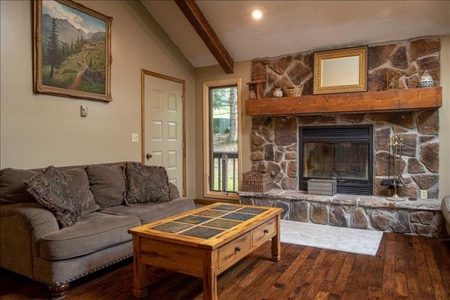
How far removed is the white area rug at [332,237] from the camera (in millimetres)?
3424

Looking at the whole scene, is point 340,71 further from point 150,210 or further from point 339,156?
point 150,210

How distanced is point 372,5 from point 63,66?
3508mm

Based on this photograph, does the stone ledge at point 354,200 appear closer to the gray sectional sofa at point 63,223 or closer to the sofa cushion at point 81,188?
the gray sectional sofa at point 63,223

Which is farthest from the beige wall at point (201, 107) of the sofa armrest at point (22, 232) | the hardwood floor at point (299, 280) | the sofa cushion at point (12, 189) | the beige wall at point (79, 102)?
the sofa armrest at point (22, 232)

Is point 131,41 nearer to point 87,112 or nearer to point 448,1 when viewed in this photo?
point 87,112

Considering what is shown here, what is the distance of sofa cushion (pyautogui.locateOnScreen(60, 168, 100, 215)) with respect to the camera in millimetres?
3086

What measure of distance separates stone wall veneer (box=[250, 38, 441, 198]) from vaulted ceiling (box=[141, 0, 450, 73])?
17 cm

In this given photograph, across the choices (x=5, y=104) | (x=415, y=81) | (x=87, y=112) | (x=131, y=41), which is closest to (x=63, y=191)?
(x=5, y=104)

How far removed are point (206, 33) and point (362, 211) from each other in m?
3.08

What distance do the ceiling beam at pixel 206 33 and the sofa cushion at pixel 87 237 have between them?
2.73 meters

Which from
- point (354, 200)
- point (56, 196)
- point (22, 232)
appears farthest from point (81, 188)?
point (354, 200)

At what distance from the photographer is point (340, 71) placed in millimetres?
4488

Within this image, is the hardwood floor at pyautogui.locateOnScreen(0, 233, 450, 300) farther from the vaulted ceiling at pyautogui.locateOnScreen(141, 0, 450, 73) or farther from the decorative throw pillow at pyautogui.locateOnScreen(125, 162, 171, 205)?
the vaulted ceiling at pyautogui.locateOnScreen(141, 0, 450, 73)

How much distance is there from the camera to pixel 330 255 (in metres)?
3.22
